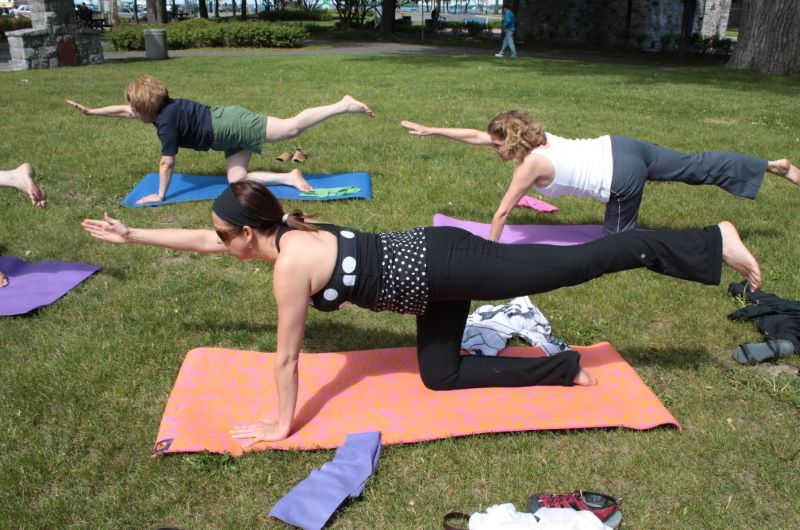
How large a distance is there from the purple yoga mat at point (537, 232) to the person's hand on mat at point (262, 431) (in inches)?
122

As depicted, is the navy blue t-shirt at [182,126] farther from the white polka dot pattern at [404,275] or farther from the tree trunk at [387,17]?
the tree trunk at [387,17]

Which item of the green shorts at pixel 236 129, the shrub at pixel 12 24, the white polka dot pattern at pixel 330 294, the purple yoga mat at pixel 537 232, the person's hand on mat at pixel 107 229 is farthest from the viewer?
the shrub at pixel 12 24

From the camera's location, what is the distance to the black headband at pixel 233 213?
A: 3.00 metres

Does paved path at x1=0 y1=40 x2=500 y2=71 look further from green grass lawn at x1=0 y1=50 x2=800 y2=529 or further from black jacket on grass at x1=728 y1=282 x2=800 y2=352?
black jacket on grass at x1=728 y1=282 x2=800 y2=352

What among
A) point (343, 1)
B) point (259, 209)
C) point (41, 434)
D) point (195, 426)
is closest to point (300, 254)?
point (259, 209)

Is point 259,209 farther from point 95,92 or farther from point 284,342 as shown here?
point 95,92

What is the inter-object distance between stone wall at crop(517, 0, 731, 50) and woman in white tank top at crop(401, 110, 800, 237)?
25.9m

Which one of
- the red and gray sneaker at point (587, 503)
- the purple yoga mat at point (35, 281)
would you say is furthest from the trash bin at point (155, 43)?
the red and gray sneaker at point (587, 503)

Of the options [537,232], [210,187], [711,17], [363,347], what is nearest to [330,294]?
[363,347]

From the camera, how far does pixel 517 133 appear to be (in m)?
5.13

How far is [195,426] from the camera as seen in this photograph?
3422 millimetres

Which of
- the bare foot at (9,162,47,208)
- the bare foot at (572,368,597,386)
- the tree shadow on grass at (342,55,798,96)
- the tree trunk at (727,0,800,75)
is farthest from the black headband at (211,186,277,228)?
the tree trunk at (727,0,800,75)

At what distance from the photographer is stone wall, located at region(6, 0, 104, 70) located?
1747cm

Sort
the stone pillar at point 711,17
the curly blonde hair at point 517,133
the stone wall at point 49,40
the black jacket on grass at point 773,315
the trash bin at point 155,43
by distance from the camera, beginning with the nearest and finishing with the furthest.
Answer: the black jacket on grass at point 773,315 < the curly blonde hair at point 517,133 < the stone wall at point 49,40 < the trash bin at point 155,43 < the stone pillar at point 711,17
